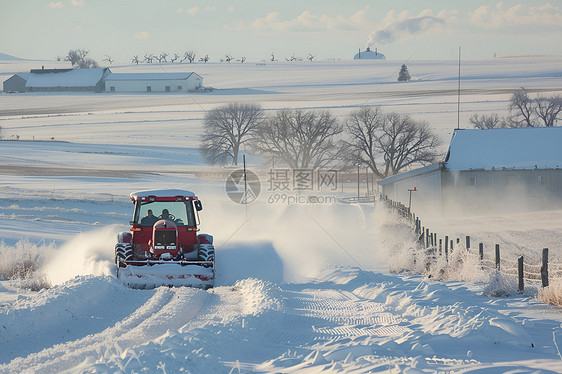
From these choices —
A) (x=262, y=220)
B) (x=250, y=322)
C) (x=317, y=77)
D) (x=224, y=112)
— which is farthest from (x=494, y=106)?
(x=250, y=322)

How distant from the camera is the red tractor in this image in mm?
16422

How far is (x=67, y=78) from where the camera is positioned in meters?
141

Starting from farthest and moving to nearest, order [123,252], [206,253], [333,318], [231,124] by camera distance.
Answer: [231,124]
[206,253]
[123,252]
[333,318]

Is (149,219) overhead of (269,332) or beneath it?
overhead

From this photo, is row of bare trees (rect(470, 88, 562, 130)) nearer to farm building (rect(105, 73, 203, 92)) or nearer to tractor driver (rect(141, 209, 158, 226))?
farm building (rect(105, 73, 203, 92))

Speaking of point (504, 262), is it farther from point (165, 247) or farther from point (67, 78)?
point (67, 78)

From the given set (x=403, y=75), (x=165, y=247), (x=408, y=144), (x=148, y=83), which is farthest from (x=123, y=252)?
(x=403, y=75)

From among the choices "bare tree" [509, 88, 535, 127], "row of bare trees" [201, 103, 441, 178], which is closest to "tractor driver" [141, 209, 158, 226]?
"row of bare trees" [201, 103, 441, 178]

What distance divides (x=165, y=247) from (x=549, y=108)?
9074 cm

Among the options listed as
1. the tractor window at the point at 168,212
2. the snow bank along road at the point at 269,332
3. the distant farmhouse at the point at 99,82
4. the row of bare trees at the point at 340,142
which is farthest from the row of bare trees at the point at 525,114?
the snow bank along road at the point at 269,332

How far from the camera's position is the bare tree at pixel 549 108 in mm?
96250

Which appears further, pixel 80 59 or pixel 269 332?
pixel 80 59

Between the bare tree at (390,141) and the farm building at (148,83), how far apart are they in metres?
54.0

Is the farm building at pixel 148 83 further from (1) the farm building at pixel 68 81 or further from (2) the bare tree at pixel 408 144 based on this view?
(2) the bare tree at pixel 408 144
